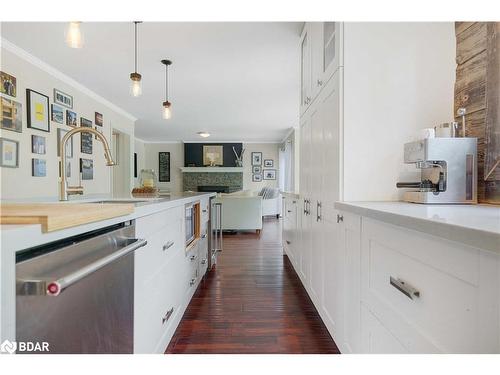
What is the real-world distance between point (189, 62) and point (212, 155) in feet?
20.7

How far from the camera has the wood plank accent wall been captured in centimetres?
126

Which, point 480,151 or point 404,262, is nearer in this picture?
point 404,262

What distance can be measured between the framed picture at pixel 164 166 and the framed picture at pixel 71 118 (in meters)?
5.48

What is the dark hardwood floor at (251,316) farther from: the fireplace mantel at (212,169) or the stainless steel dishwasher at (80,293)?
the fireplace mantel at (212,169)

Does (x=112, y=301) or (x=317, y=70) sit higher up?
(x=317, y=70)

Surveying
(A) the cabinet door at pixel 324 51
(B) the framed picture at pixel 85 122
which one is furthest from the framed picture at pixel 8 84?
(A) the cabinet door at pixel 324 51

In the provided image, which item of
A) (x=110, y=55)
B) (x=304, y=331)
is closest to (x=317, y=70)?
(x=304, y=331)

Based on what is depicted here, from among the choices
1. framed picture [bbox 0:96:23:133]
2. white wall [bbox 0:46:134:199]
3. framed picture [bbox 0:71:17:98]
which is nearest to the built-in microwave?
white wall [bbox 0:46:134:199]

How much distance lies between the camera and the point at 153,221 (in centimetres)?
133

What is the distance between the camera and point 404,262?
899 mm

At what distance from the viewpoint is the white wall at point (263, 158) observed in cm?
968

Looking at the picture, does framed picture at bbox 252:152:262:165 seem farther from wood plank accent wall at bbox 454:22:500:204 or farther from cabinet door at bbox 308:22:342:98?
wood plank accent wall at bbox 454:22:500:204
